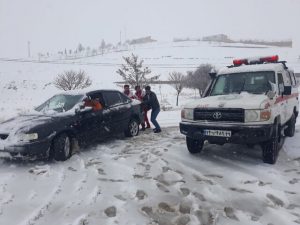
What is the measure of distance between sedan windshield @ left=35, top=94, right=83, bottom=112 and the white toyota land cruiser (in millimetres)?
2717

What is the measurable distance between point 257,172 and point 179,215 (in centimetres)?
237

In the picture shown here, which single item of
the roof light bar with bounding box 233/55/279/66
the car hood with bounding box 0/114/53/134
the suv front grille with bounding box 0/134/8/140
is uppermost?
the roof light bar with bounding box 233/55/279/66

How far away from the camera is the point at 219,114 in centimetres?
650

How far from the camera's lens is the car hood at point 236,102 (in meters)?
6.19

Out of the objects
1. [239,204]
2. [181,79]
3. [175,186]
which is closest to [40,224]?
[175,186]

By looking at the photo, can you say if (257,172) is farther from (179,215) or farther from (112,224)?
(112,224)

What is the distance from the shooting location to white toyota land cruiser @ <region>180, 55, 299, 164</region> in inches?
243

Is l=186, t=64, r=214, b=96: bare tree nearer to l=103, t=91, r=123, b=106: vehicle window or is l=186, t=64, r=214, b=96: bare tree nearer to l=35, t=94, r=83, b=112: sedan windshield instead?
l=103, t=91, r=123, b=106: vehicle window

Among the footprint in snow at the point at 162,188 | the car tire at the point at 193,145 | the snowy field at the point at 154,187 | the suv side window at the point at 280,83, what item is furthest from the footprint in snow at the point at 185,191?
the suv side window at the point at 280,83

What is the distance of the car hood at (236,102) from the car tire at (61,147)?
2.73m

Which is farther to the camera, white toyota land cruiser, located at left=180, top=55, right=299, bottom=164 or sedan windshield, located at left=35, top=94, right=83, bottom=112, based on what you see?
sedan windshield, located at left=35, top=94, right=83, bottom=112

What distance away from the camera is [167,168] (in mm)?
6332

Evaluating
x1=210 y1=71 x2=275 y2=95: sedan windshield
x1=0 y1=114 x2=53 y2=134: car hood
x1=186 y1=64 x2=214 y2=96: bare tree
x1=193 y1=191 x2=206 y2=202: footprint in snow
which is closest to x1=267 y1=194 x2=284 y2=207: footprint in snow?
x1=193 y1=191 x2=206 y2=202: footprint in snow

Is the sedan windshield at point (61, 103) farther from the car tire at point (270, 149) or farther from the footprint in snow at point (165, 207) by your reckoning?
the car tire at point (270, 149)
